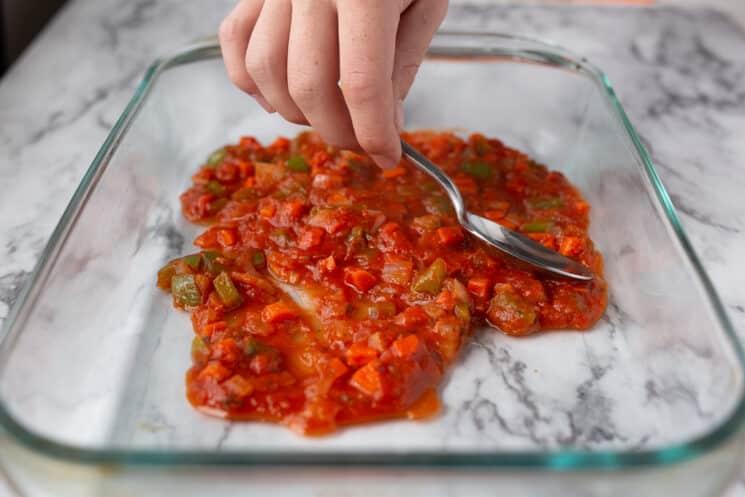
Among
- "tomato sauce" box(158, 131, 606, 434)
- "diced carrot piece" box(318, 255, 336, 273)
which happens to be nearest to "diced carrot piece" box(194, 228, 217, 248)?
"tomato sauce" box(158, 131, 606, 434)

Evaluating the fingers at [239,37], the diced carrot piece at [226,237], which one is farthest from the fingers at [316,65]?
the diced carrot piece at [226,237]

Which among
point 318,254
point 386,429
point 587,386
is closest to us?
point 386,429

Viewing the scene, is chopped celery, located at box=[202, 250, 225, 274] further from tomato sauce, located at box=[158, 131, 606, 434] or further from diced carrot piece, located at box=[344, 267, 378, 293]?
diced carrot piece, located at box=[344, 267, 378, 293]

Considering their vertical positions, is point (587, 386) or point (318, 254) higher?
point (318, 254)

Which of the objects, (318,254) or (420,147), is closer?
(318,254)

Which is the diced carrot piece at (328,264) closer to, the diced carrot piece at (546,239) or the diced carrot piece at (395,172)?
the diced carrot piece at (395,172)

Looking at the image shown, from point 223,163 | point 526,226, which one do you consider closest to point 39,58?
point 223,163

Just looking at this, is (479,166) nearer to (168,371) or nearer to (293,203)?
(293,203)
